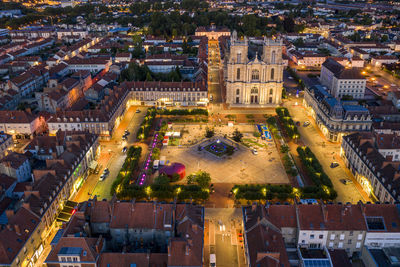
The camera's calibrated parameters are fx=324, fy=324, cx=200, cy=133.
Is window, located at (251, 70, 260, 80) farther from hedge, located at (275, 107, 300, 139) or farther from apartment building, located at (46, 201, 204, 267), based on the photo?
apartment building, located at (46, 201, 204, 267)

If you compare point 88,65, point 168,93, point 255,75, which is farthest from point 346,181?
point 88,65

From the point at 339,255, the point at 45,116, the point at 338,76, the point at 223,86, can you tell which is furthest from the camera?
the point at 223,86

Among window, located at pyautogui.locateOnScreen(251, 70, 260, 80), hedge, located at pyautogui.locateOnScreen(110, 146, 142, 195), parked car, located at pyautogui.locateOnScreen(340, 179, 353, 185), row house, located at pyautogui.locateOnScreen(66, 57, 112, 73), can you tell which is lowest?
parked car, located at pyautogui.locateOnScreen(340, 179, 353, 185)

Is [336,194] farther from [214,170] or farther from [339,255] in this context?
[214,170]

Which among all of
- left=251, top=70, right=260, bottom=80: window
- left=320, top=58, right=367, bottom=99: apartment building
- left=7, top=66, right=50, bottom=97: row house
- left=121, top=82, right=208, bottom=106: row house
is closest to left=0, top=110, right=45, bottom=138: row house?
left=7, top=66, right=50, bottom=97: row house

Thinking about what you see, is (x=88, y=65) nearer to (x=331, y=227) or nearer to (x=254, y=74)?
(x=254, y=74)

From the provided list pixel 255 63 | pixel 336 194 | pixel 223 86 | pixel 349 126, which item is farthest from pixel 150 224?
pixel 223 86

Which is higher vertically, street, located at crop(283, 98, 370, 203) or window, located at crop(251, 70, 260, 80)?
window, located at crop(251, 70, 260, 80)
